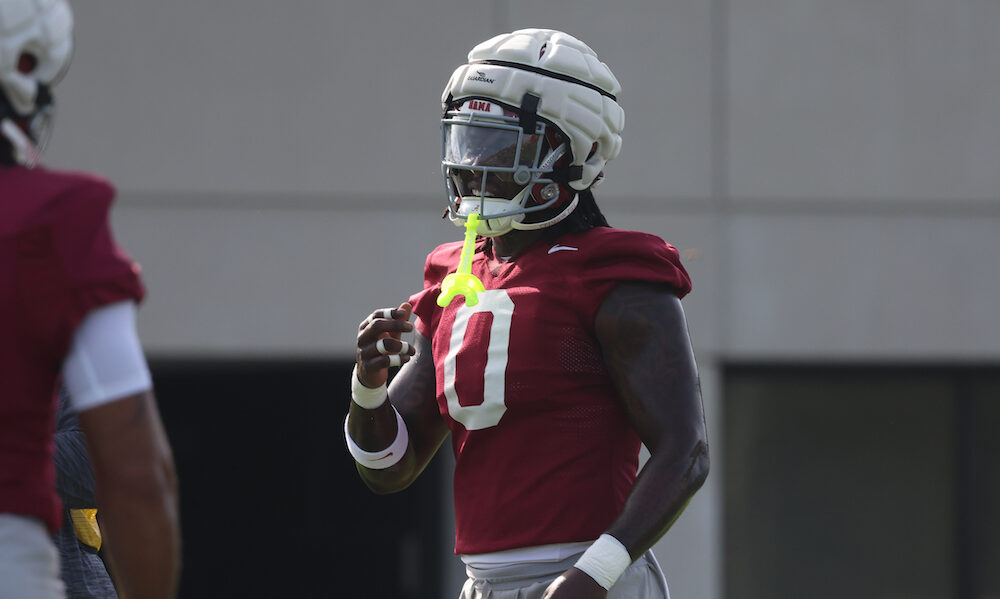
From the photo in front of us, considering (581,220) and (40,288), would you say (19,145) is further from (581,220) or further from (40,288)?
(581,220)

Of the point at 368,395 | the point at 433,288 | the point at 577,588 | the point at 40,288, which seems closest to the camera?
the point at 40,288

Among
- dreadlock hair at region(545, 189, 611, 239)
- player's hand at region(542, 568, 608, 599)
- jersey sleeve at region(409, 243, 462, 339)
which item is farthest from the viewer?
jersey sleeve at region(409, 243, 462, 339)

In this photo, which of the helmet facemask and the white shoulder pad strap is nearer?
the white shoulder pad strap

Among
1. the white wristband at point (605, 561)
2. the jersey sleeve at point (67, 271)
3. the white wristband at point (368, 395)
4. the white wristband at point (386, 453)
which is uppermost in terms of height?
the jersey sleeve at point (67, 271)

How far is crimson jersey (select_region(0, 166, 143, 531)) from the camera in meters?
1.88

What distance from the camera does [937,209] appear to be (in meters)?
7.25

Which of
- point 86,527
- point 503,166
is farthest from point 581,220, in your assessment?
point 86,527

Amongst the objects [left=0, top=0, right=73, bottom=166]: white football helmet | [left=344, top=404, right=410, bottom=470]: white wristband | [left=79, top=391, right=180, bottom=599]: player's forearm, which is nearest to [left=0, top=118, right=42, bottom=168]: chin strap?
[left=0, top=0, right=73, bottom=166]: white football helmet

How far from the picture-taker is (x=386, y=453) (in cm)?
314

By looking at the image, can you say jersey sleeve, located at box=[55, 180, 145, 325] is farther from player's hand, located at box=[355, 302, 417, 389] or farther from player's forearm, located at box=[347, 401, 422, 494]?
player's forearm, located at box=[347, 401, 422, 494]

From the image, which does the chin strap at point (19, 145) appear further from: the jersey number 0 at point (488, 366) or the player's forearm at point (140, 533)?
the jersey number 0 at point (488, 366)

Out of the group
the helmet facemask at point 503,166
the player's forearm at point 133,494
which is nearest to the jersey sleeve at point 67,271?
the player's forearm at point 133,494

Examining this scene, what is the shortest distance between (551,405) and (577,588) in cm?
42

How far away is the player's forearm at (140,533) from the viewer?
6.40 ft
